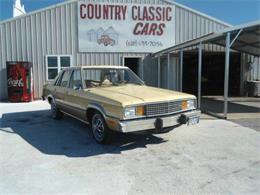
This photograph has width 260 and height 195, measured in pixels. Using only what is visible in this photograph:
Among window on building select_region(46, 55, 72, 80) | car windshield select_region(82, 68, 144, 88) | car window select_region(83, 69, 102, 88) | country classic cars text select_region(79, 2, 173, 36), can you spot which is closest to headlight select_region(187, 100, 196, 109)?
car windshield select_region(82, 68, 144, 88)

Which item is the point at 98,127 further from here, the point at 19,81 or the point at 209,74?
the point at 209,74

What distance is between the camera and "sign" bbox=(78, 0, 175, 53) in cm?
1421

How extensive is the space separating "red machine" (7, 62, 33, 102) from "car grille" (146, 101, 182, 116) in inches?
364

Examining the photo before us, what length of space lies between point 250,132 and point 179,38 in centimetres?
949

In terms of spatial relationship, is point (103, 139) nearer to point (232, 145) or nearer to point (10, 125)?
point (232, 145)

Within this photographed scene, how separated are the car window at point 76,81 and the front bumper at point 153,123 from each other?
200cm

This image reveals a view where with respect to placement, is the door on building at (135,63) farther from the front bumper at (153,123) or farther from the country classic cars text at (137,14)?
the front bumper at (153,123)

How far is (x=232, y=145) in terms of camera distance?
224 inches

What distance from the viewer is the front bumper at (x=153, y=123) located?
199 inches

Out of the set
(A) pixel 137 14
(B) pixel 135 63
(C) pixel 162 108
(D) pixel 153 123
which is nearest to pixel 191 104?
(C) pixel 162 108

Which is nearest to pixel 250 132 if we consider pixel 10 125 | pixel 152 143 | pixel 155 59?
pixel 152 143

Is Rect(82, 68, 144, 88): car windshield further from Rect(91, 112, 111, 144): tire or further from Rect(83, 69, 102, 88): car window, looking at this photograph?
Rect(91, 112, 111, 144): tire

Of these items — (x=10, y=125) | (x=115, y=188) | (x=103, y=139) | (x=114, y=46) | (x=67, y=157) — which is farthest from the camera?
(x=114, y=46)

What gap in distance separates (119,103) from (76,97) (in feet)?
6.26
